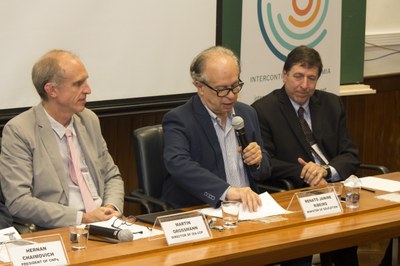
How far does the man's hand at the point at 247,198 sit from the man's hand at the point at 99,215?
1.72ft

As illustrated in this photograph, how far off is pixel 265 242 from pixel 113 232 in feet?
1.96

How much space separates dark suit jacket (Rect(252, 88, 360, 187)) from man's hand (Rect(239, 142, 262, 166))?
0.80m

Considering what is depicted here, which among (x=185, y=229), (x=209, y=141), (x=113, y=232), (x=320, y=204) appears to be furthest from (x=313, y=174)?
(x=113, y=232)

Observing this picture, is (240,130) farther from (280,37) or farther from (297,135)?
(280,37)

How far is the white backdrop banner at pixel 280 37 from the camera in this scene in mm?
5707

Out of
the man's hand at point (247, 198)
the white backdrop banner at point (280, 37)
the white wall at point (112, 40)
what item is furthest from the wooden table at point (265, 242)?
the white backdrop banner at point (280, 37)

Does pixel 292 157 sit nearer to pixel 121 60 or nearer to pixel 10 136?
pixel 121 60

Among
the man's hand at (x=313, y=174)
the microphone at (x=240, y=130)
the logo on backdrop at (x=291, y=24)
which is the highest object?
the logo on backdrop at (x=291, y=24)

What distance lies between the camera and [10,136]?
3896 mm

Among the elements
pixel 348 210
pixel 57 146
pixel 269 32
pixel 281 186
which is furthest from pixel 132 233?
pixel 269 32

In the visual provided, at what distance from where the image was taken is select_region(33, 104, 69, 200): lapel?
12.9 feet

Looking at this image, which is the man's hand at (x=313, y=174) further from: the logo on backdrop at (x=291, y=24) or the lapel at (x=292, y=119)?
the logo on backdrop at (x=291, y=24)

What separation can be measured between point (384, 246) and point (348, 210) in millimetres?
2183

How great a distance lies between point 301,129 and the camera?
495cm
